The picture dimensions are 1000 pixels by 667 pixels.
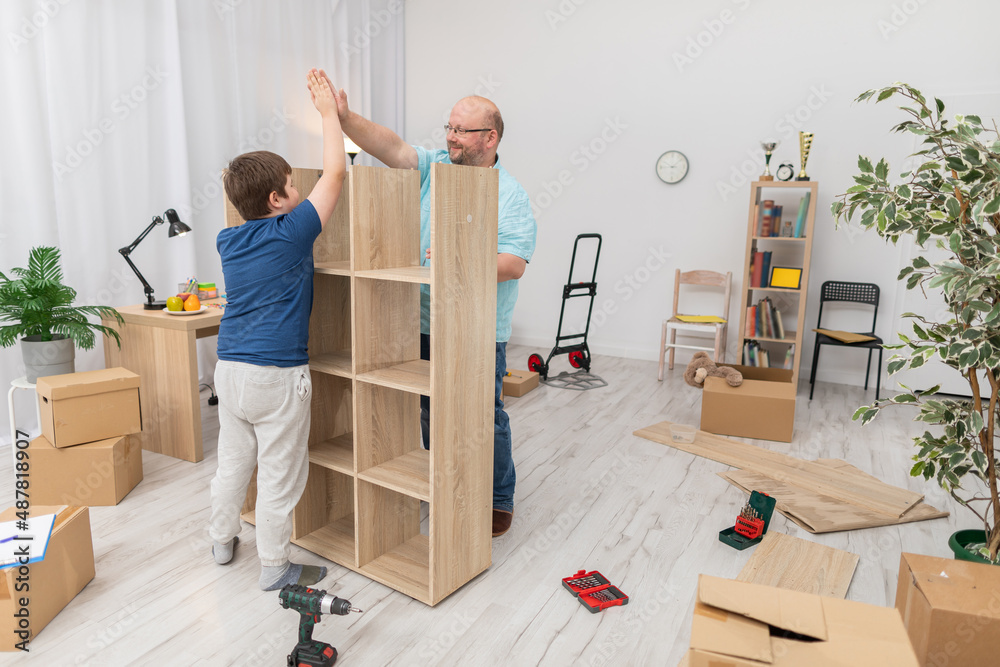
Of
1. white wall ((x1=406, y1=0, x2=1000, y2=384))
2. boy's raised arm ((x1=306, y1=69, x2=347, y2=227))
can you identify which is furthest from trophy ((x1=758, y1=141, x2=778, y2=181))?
boy's raised arm ((x1=306, y1=69, x2=347, y2=227))

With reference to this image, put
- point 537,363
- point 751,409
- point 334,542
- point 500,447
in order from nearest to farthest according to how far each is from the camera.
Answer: point 334,542 → point 500,447 → point 751,409 → point 537,363

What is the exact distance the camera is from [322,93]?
194cm

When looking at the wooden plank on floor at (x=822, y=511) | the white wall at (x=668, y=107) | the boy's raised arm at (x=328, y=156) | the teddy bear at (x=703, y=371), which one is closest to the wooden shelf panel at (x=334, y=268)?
the boy's raised arm at (x=328, y=156)

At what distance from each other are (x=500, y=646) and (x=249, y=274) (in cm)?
124

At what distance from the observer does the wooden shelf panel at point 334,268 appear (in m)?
2.00

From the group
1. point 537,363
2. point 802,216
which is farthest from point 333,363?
point 802,216

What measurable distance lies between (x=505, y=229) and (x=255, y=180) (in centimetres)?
79

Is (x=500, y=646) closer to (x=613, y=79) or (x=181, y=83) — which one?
(x=181, y=83)

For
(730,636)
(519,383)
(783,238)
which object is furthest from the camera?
(783,238)

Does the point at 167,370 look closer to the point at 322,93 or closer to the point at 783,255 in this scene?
the point at 322,93

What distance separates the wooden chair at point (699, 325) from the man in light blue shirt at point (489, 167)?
258cm

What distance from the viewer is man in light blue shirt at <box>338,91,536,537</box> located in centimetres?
220

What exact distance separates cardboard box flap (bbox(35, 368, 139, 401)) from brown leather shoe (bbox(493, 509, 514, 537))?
1.59m

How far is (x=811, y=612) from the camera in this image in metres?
1.24
